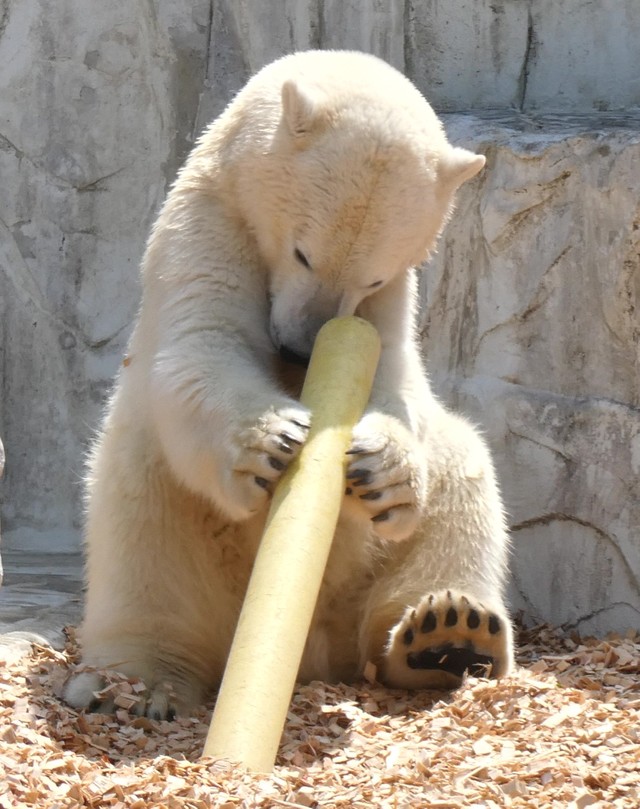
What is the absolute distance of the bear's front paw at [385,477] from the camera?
→ 10.5ft

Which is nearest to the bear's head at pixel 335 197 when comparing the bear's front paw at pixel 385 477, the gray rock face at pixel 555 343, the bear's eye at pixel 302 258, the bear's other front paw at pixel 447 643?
the bear's eye at pixel 302 258

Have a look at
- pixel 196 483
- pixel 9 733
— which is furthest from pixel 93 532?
pixel 9 733

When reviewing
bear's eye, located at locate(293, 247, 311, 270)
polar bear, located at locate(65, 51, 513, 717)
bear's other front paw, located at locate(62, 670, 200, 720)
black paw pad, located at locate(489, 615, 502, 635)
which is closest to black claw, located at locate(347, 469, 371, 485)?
polar bear, located at locate(65, 51, 513, 717)

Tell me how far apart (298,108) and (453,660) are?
1532 mm

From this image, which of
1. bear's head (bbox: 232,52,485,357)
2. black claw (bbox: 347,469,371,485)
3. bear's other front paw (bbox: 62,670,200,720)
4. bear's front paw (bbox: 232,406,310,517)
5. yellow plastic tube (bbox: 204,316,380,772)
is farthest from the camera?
bear's head (bbox: 232,52,485,357)

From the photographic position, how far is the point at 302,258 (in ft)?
11.8

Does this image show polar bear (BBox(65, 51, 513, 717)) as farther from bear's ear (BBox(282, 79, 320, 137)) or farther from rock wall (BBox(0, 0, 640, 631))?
rock wall (BBox(0, 0, 640, 631))

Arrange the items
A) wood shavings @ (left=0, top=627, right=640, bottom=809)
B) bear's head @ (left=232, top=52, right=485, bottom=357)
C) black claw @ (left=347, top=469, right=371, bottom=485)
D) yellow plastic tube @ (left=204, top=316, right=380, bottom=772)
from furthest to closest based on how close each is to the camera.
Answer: bear's head @ (left=232, top=52, right=485, bottom=357)
black claw @ (left=347, top=469, right=371, bottom=485)
yellow plastic tube @ (left=204, top=316, right=380, bottom=772)
wood shavings @ (left=0, top=627, right=640, bottom=809)

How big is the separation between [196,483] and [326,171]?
92 centimetres

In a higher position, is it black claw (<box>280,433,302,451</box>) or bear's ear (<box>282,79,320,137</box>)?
bear's ear (<box>282,79,320,137</box>)

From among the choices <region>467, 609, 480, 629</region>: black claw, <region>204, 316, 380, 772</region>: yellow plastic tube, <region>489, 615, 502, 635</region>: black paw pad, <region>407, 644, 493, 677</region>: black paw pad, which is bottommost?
<region>407, 644, 493, 677</region>: black paw pad

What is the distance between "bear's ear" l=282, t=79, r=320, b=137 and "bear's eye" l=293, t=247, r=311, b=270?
321mm

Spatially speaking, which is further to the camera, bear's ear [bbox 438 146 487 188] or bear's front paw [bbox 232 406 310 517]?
bear's ear [bbox 438 146 487 188]

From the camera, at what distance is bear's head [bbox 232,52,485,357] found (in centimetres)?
355
